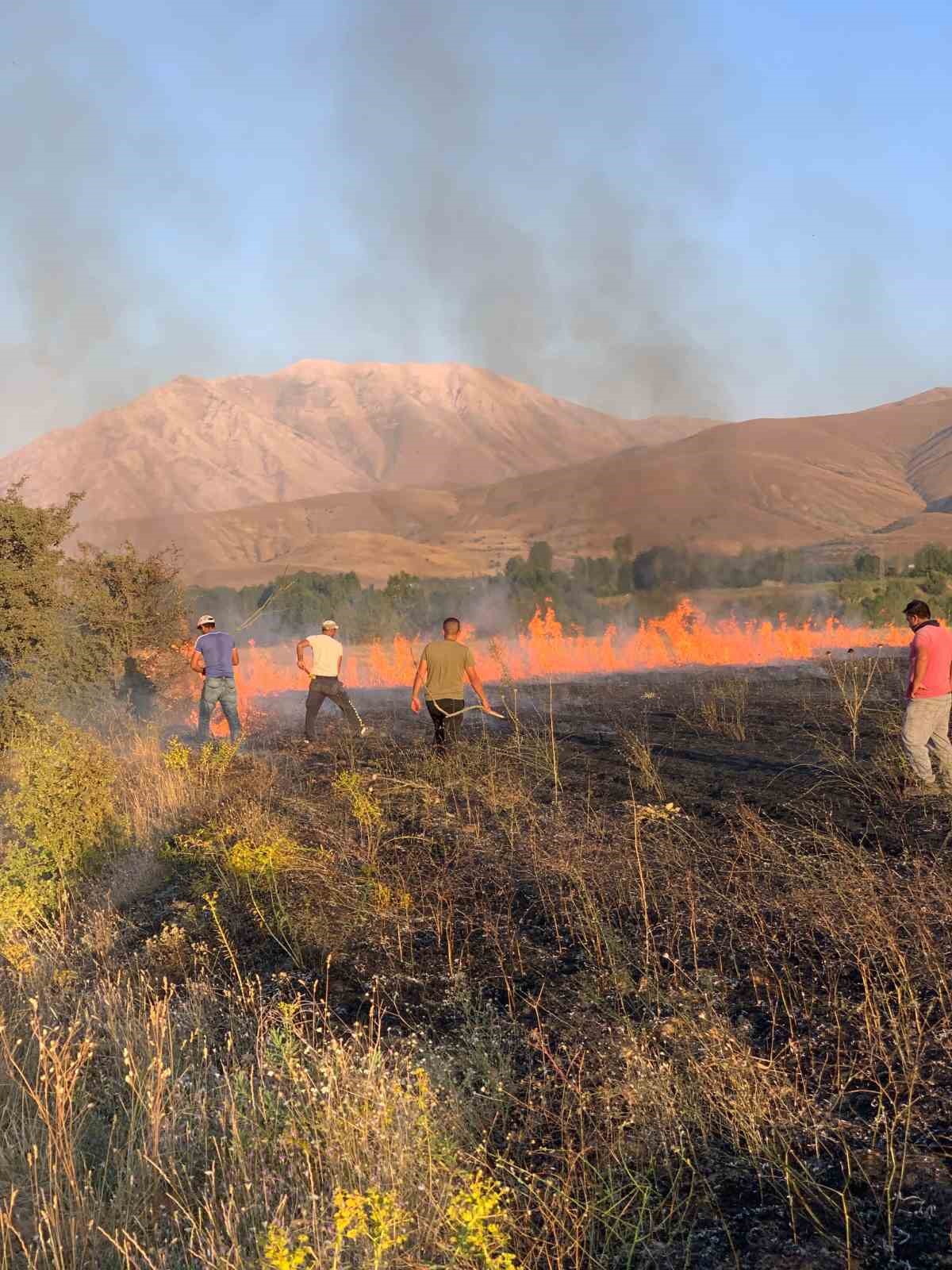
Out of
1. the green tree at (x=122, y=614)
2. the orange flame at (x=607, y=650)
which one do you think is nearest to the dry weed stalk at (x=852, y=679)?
the orange flame at (x=607, y=650)

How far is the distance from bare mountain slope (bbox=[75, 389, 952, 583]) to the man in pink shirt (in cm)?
1102

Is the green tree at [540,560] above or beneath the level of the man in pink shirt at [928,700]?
above

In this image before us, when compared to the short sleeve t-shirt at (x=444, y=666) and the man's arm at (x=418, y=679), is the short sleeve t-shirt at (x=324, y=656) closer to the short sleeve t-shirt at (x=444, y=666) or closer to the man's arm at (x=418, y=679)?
the man's arm at (x=418, y=679)

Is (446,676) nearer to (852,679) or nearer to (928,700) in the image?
(928,700)

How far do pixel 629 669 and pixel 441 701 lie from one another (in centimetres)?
1812

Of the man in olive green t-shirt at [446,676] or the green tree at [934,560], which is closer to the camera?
the man in olive green t-shirt at [446,676]

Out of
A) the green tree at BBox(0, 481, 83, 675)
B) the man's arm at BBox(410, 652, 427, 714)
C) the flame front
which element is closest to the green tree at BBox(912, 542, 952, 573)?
the flame front

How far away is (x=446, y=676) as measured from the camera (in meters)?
10.9

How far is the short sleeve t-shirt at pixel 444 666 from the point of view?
10.8 metres

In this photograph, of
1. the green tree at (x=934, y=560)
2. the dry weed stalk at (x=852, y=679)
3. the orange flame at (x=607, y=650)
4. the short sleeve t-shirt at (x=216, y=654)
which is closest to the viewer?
the short sleeve t-shirt at (x=216, y=654)

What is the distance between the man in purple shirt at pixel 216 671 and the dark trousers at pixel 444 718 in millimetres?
3095

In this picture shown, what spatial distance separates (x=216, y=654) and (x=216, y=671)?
22 centimetres

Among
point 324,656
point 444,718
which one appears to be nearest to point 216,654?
point 324,656

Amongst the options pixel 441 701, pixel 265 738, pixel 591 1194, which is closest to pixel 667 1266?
pixel 591 1194
